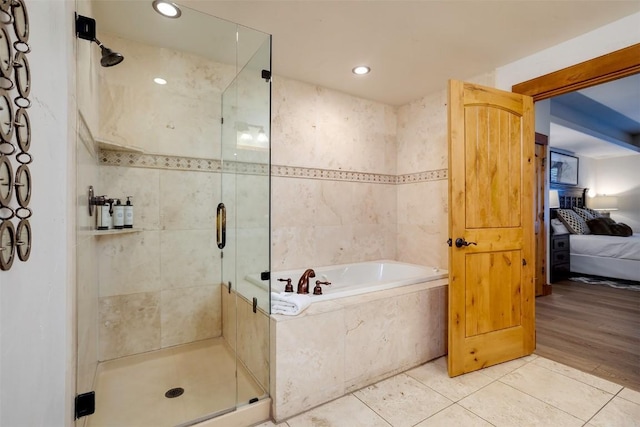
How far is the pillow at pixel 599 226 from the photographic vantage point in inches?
211

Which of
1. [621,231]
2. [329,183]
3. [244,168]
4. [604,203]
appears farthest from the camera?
[604,203]

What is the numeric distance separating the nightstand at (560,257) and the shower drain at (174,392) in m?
5.15

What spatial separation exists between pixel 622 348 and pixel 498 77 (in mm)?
2465

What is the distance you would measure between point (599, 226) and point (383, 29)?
19.3 feet

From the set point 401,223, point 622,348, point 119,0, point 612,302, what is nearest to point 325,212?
point 401,223

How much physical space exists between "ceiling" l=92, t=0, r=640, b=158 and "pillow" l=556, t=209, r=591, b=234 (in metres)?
4.33

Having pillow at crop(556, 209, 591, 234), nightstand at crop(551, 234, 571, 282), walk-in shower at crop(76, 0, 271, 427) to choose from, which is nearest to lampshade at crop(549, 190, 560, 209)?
pillow at crop(556, 209, 591, 234)

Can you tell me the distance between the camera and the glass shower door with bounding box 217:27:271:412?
1.89 metres

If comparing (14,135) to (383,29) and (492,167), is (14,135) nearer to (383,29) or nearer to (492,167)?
(383,29)

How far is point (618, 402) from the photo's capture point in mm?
1779

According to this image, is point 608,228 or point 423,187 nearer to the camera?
point 423,187

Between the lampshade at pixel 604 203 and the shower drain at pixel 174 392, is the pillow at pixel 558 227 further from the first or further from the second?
the shower drain at pixel 174 392

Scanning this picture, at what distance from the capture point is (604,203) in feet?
21.8

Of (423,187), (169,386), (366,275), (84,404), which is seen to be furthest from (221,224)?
(423,187)
